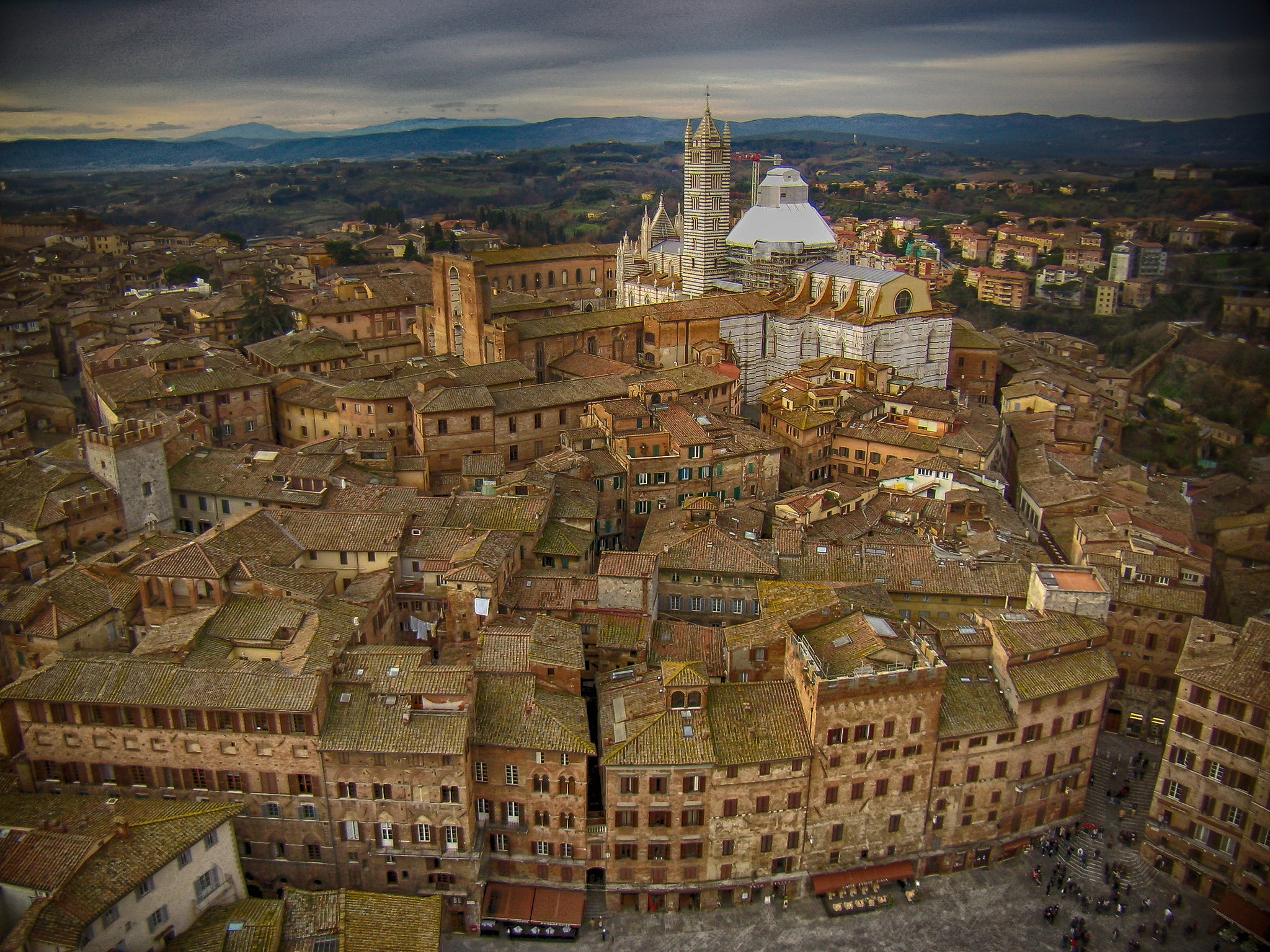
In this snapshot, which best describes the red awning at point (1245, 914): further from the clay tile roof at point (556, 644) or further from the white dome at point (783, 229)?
the white dome at point (783, 229)

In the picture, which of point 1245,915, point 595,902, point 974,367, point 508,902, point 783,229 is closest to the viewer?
point 1245,915

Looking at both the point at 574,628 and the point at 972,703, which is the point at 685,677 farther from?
the point at 972,703

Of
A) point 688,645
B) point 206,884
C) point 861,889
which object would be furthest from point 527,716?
point 861,889

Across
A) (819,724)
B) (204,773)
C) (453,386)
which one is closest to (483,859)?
(204,773)

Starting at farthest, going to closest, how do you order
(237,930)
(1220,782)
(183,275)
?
(183,275) < (1220,782) < (237,930)

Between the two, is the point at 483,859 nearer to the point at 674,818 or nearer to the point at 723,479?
the point at 674,818

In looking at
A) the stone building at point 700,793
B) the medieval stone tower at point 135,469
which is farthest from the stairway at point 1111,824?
the medieval stone tower at point 135,469

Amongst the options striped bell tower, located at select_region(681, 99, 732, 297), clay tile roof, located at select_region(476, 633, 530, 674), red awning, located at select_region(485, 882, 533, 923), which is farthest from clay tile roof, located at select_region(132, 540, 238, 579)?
striped bell tower, located at select_region(681, 99, 732, 297)
